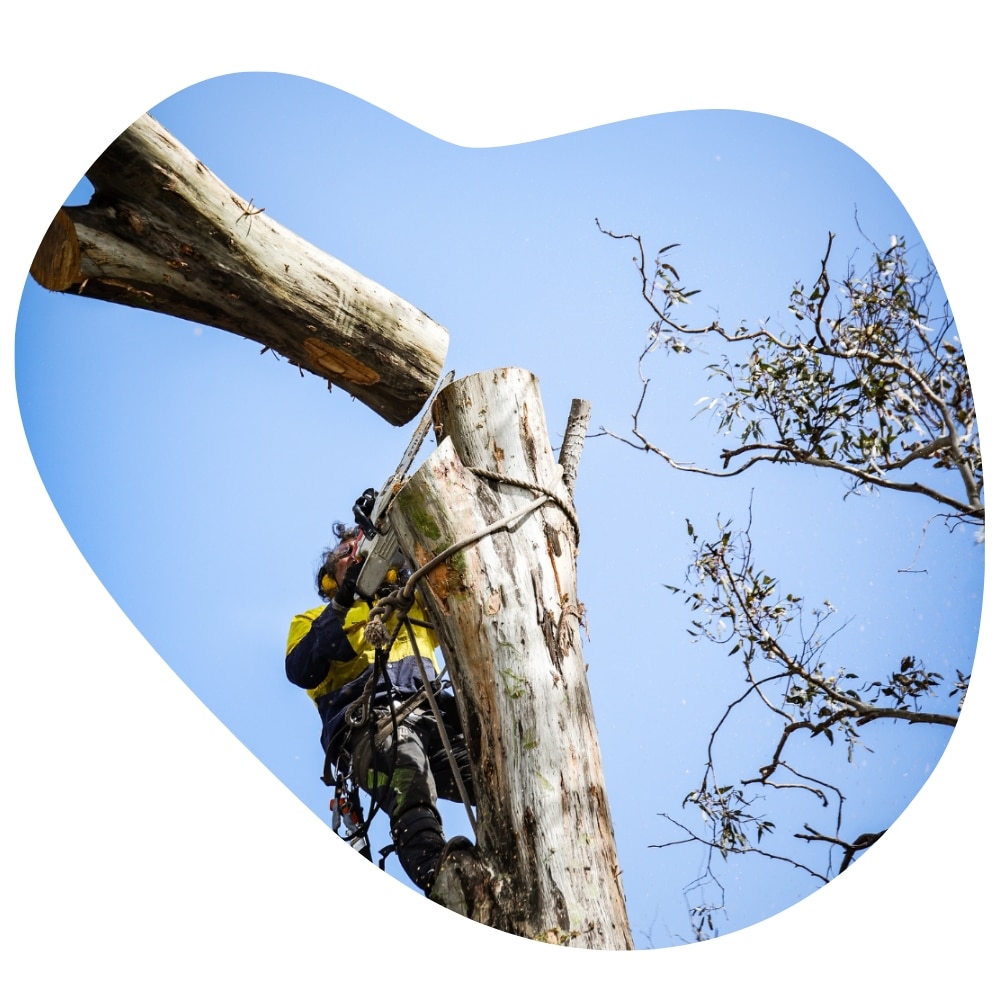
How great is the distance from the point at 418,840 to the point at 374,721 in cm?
27

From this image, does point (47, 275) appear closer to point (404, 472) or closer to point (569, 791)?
point (404, 472)

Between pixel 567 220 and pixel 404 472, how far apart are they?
663 millimetres

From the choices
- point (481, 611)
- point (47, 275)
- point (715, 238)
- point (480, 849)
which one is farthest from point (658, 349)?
point (47, 275)

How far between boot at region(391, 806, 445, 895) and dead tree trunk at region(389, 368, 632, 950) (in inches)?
11.9

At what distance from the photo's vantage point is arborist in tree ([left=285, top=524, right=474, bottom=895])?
7.18 feet

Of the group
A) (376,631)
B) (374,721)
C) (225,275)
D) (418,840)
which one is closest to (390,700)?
(374,721)

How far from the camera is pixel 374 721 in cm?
220

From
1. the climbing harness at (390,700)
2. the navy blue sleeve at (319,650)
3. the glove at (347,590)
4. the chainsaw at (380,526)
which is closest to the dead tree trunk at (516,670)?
the climbing harness at (390,700)

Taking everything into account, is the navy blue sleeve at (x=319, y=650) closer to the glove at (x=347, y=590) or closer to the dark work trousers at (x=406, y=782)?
the glove at (x=347, y=590)

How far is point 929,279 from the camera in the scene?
210cm

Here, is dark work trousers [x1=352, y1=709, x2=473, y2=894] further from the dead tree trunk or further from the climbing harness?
the dead tree trunk

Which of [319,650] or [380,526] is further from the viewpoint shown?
[319,650]

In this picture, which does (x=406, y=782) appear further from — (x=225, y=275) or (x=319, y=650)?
(x=225, y=275)

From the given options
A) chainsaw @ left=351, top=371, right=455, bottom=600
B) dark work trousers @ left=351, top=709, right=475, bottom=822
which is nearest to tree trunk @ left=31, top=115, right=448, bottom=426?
chainsaw @ left=351, top=371, right=455, bottom=600
